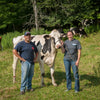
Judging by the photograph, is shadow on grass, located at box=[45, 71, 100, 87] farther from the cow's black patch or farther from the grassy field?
the cow's black patch

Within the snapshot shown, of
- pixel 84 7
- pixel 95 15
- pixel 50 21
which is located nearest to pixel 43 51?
pixel 50 21

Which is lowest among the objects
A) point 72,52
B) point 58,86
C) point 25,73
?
point 58,86

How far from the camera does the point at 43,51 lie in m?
6.04

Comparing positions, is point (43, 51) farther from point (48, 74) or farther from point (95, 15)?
point (95, 15)

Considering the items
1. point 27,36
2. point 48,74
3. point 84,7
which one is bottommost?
point 48,74

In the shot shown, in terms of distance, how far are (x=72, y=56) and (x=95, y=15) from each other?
17304mm

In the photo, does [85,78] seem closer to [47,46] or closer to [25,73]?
[47,46]

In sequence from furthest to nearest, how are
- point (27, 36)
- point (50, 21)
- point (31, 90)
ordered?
1. point (50, 21)
2. point (31, 90)
3. point (27, 36)

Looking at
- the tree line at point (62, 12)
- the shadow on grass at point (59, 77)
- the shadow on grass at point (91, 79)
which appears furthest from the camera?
the tree line at point (62, 12)

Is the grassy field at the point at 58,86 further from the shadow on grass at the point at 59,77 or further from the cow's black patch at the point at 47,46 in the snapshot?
the cow's black patch at the point at 47,46

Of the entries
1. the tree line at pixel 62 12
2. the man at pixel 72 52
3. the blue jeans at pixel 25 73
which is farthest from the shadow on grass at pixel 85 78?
the tree line at pixel 62 12

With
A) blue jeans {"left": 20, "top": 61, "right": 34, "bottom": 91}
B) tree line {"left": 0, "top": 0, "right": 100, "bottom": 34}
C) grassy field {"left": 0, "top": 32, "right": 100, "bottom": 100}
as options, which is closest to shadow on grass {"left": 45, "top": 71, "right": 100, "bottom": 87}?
grassy field {"left": 0, "top": 32, "right": 100, "bottom": 100}

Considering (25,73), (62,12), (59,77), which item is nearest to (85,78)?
(59,77)

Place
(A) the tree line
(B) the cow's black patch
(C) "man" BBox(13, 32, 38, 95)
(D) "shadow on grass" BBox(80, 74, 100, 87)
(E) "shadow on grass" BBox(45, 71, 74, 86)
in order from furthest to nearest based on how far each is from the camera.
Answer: (A) the tree line < (E) "shadow on grass" BBox(45, 71, 74, 86) < (D) "shadow on grass" BBox(80, 74, 100, 87) < (B) the cow's black patch < (C) "man" BBox(13, 32, 38, 95)
